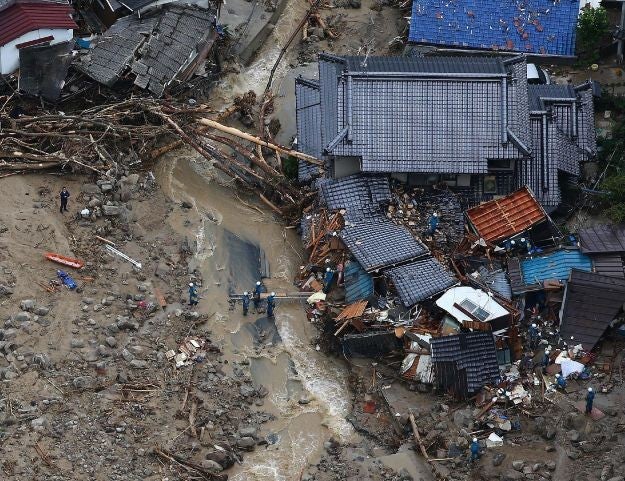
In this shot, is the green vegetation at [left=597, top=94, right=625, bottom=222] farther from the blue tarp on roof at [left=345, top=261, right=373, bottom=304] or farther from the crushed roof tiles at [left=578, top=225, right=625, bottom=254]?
the blue tarp on roof at [left=345, top=261, right=373, bottom=304]

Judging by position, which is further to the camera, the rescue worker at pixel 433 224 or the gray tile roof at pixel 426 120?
the gray tile roof at pixel 426 120

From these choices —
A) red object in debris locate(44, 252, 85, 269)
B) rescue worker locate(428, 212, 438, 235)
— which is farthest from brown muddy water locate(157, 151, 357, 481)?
rescue worker locate(428, 212, 438, 235)

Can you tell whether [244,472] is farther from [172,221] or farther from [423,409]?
[172,221]

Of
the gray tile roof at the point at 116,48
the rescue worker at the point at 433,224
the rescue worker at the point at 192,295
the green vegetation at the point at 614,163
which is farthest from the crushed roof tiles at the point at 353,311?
the gray tile roof at the point at 116,48

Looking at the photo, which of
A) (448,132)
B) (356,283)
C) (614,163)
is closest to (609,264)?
(614,163)

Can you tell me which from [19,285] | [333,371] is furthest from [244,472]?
[19,285]

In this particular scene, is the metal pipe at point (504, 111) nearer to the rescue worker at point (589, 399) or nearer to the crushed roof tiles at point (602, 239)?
the crushed roof tiles at point (602, 239)
